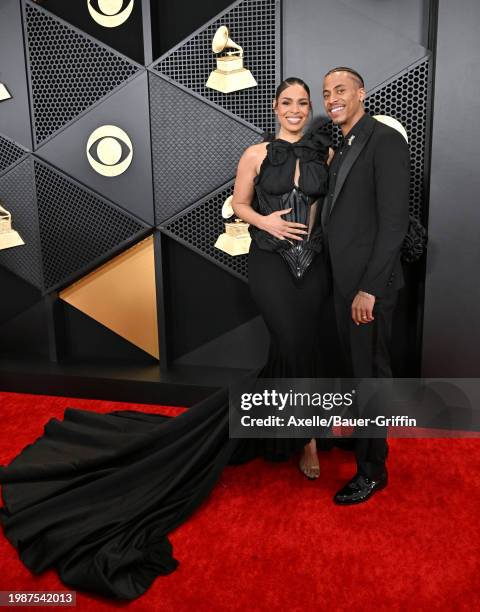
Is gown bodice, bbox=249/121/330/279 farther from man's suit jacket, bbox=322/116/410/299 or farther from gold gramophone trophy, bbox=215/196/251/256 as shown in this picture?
gold gramophone trophy, bbox=215/196/251/256

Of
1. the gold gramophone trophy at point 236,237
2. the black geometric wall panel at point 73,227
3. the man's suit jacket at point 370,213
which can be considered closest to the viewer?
the man's suit jacket at point 370,213

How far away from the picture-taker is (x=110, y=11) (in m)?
3.49

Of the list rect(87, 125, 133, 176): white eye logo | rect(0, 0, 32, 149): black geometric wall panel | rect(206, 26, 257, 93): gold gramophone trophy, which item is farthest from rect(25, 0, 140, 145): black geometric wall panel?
rect(206, 26, 257, 93): gold gramophone trophy

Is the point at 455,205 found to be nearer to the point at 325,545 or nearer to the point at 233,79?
the point at 233,79

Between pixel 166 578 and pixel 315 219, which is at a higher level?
pixel 315 219

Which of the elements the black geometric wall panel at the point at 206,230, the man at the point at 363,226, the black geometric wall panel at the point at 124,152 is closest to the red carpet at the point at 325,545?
the man at the point at 363,226

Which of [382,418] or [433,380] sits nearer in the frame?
[382,418]

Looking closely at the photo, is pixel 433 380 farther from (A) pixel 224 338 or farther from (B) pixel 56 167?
(B) pixel 56 167

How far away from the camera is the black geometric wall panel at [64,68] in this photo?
3.56 metres

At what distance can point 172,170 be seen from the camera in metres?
3.57

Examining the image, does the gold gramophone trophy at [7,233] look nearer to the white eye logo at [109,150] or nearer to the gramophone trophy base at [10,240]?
the gramophone trophy base at [10,240]

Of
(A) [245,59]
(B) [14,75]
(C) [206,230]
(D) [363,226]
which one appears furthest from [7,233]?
(D) [363,226]

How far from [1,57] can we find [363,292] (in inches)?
109

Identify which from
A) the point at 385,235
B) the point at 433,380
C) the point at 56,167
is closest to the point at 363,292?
the point at 385,235
